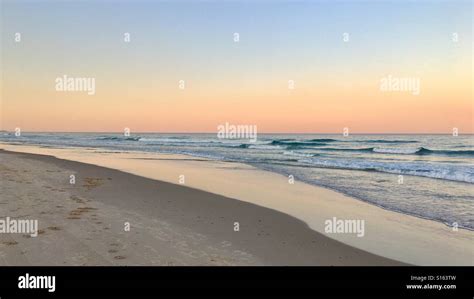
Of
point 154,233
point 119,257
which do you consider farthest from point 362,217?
point 119,257

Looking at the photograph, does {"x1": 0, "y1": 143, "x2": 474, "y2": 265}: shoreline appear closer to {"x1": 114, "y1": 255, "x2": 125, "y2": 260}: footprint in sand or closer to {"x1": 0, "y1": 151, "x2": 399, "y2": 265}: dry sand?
{"x1": 0, "y1": 151, "x2": 399, "y2": 265}: dry sand

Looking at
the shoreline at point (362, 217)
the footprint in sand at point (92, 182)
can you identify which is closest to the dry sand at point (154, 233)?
the shoreline at point (362, 217)

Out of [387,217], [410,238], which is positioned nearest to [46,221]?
[410,238]

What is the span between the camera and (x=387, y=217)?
9.14 metres

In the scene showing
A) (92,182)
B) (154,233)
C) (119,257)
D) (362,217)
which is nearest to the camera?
(119,257)

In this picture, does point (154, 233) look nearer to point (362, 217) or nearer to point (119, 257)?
point (119, 257)

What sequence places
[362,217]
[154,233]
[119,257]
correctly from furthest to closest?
[362,217], [154,233], [119,257]

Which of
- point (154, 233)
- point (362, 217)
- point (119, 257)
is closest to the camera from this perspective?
point (119, 257)

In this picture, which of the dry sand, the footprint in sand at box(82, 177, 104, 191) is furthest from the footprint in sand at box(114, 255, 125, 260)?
the footprint in sand at box(82, 177, 104, 191)

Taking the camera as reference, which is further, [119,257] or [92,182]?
[92,182]

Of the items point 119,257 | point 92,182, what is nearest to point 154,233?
point 119,257

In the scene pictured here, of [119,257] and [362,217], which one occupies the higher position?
[119,257]

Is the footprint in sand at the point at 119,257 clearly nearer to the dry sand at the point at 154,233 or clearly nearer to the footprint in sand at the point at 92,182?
the dry sand at the point at 154,233
